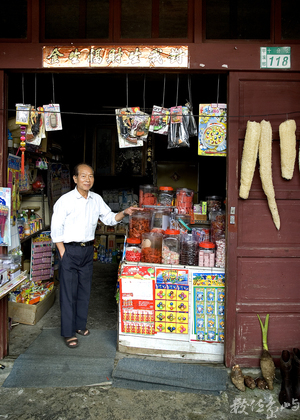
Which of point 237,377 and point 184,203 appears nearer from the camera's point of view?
point 237,377

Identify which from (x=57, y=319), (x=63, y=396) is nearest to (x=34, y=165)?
(x=57, y=319)

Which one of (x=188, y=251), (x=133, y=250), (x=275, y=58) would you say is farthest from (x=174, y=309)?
(x=275, y=58)

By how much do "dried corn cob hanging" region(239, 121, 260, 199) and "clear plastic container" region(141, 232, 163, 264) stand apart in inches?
40.4

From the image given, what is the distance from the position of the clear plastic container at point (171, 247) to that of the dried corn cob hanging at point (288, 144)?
47.2 inches

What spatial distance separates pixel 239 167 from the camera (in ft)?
9.93

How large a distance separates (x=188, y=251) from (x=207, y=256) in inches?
8.2

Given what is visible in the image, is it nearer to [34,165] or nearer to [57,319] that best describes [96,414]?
[57,319]

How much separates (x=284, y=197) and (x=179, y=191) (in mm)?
1231

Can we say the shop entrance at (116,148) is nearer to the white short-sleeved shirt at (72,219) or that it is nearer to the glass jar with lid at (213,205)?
the glass jar with lid at (213,205)

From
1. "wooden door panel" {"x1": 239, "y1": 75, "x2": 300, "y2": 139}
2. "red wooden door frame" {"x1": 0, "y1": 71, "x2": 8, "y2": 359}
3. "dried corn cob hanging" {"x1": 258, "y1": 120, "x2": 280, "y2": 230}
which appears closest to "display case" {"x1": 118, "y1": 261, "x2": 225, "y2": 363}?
"dried corn cob hanging" {"x1": 258, "y1": 120, "x2": 280, "y2": 230}

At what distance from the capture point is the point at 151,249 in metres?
3.29

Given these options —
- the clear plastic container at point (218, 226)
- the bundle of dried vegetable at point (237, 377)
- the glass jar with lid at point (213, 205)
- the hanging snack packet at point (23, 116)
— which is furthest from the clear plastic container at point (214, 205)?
the hanging snack packet at point (23, 116)

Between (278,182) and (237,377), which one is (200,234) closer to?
(278,182)

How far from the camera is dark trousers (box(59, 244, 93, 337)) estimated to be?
11.0ft
